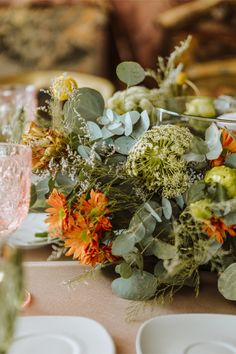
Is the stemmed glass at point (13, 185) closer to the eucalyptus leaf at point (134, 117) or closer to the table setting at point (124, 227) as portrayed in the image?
the table setting at point (124, 227)

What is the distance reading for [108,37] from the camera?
9.61ft

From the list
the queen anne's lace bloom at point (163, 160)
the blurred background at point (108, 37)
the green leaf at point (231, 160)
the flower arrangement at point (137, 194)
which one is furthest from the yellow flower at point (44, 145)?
the blurred background at point (108, 37)

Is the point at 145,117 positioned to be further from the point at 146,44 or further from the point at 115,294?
the point at 146,44

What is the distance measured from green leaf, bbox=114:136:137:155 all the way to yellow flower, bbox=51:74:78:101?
0.10 metres

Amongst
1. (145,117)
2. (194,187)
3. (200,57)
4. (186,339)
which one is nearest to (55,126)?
(145,117)

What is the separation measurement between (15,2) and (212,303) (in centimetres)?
261

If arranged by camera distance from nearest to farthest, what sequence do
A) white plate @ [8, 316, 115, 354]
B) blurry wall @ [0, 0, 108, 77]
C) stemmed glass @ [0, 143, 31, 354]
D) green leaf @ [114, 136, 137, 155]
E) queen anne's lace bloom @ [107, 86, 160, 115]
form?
1. white plate @ [8, 316, 115, 354]
2. stemmed glass @ [0, 143, 31, 354]
3. green leaf @ [114, 136, 137, 155]
4. queen anne's lace bloom @ [107, 86, 160, 115]
5. blurry wall @ [0, 0, 108, 77]

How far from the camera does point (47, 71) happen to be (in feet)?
9.50

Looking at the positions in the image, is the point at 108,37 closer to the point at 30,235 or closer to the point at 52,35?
the point at 52,35

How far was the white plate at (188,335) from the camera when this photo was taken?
52 cm

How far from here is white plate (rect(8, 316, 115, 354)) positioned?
0.49m

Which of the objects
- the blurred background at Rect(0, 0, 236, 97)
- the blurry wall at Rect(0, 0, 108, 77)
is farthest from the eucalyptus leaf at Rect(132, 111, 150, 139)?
the blurry wall at Rect(0, 0, 108, 77)

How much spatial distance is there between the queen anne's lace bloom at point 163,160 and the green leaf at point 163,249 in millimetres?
59

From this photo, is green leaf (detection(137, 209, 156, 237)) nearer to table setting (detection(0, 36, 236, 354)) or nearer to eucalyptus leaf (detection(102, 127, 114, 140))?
table setting (detection(0, 36, 236, 354))
